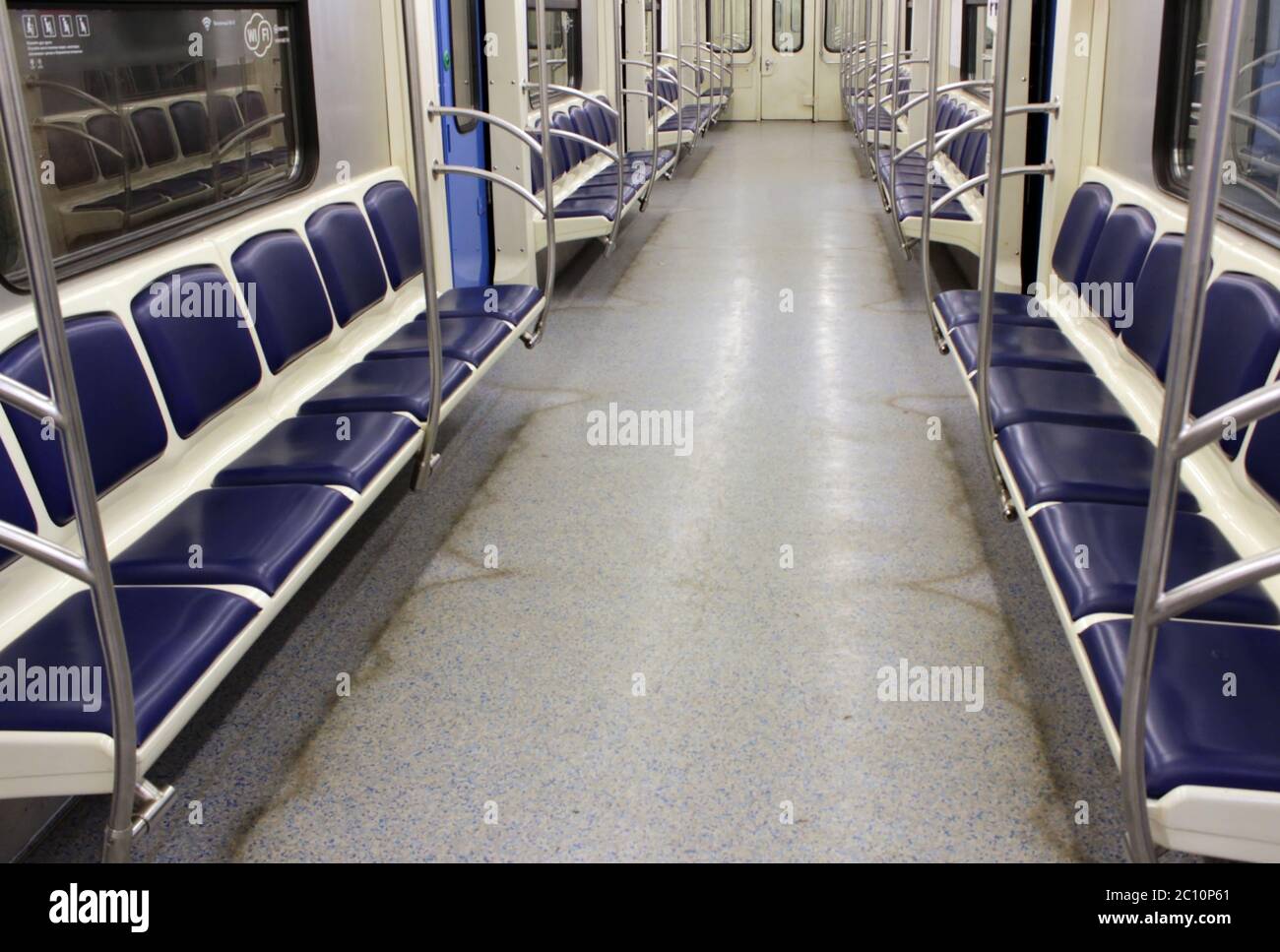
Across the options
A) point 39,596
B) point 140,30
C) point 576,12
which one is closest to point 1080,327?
point 140,30

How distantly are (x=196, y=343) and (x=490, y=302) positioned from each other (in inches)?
61.4

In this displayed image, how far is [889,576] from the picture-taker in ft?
9.93

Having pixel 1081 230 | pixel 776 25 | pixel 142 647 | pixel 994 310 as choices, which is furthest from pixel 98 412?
pixel 776 25

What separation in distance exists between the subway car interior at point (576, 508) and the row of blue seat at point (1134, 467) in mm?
10

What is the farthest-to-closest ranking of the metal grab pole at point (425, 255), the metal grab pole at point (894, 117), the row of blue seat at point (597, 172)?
the row of blue seat at point (597, 172), the metal grab pole at point (894, 117), the metal grab pole at point (425, 255)

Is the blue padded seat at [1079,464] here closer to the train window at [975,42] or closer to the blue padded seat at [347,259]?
the blue padded seat at [347,259]

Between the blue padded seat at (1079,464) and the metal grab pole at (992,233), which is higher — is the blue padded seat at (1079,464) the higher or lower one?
the lower one

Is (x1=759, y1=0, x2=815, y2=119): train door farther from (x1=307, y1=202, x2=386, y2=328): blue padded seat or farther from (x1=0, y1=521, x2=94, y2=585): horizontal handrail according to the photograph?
(x1=0, y1=521, x2=94, y2=585): horizontal handrail

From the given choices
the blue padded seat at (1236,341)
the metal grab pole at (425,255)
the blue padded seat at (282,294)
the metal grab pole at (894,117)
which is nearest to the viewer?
the blue padded seat at (1236,341)

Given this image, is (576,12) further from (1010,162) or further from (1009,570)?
(1009,570)

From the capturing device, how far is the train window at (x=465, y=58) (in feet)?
17.5

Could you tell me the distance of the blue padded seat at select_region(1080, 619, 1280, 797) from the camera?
5.00 ft

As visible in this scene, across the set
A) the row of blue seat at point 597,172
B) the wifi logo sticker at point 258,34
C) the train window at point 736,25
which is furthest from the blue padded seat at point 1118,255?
the train window at point 736,25

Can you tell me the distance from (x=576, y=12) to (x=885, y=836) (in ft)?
23.1
